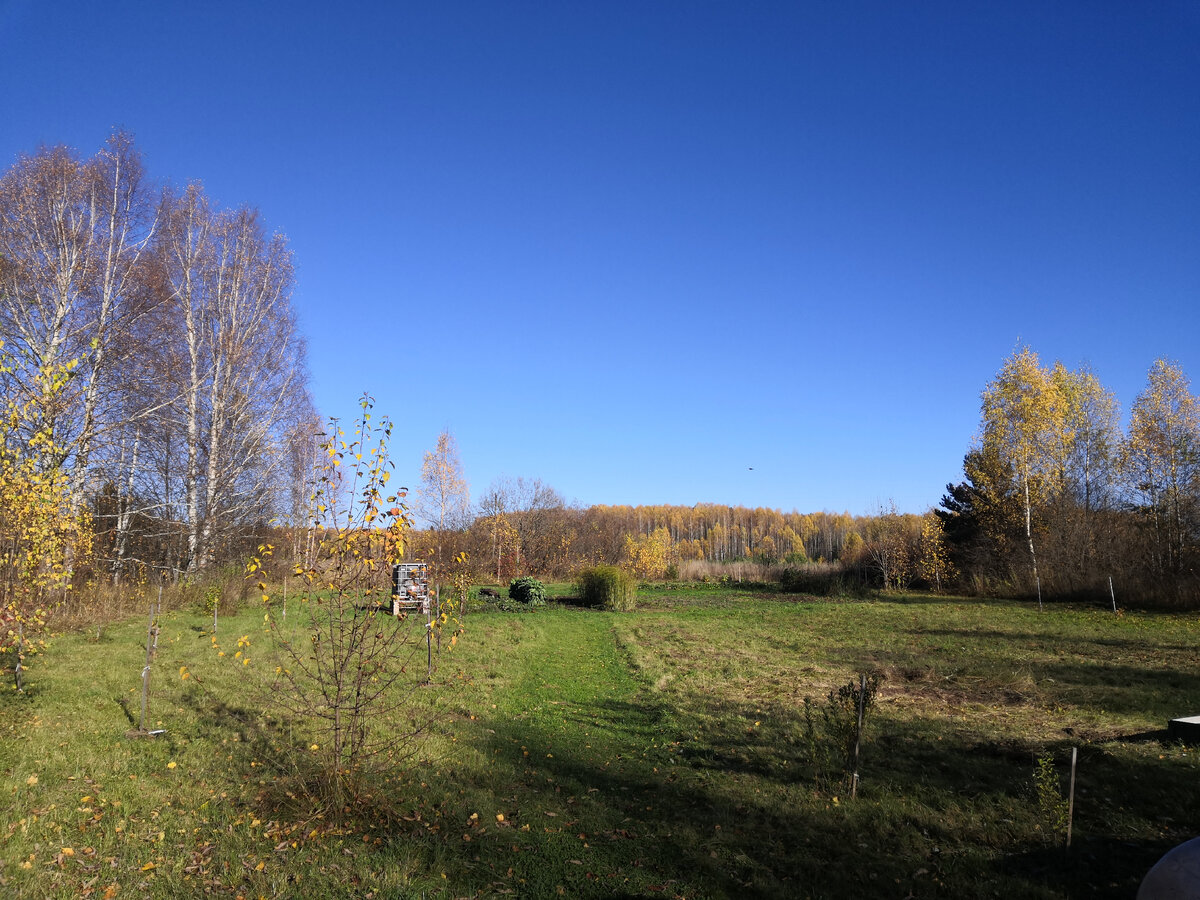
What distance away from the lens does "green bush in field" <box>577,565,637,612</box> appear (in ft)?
79.3

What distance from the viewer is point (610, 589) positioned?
24266 mm

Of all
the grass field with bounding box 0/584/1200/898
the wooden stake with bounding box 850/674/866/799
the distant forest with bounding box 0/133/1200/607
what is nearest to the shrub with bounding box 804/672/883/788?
the wooden stake with bounding box 850/674/866/799

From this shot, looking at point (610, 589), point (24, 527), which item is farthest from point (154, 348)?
point (610, 589)

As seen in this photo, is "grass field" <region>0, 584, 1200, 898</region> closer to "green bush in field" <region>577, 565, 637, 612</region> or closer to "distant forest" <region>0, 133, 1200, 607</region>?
"distant forest" <region>0, 133, 1200, 607</region>

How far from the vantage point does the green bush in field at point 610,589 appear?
79.3ft

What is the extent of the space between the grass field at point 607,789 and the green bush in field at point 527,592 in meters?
10.7

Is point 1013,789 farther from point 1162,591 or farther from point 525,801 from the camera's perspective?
point 1162,591

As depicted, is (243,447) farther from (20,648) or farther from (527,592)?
(20,648)

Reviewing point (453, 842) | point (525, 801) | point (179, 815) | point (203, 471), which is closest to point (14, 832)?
point (179, 815)

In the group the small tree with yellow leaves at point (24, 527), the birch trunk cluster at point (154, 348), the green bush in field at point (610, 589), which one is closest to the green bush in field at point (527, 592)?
the green bush in field at point (610, 589)

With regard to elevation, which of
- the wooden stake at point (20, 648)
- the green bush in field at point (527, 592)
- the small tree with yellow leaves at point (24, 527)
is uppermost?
the small tree with yellow leaves at point (24, 527)

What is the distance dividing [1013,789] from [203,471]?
70.2ft

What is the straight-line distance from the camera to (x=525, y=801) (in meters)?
6.24

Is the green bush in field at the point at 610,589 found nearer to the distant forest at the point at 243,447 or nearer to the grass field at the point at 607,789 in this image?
the distant forest at the point at 243,447
